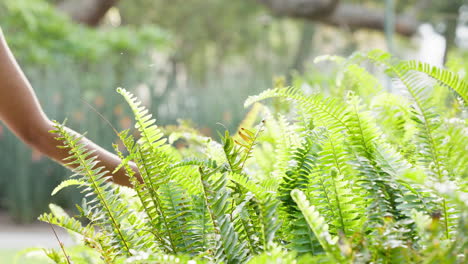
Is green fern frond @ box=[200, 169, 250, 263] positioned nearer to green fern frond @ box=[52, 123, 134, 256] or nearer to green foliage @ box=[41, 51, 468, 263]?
green foliage @ box=[41, 51, 468, 263]

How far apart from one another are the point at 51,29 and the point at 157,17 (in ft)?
40.5

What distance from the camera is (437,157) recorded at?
3.18 feet

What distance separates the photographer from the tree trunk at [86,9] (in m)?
12.7

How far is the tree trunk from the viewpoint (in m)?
12.7

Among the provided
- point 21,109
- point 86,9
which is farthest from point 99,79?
point 21,109

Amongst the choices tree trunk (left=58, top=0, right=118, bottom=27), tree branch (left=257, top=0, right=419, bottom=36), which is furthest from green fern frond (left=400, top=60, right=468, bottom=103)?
tree branch (left=257, top=0, right=419, bottom=36)

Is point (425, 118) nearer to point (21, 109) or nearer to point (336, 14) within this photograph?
point (21, 109)

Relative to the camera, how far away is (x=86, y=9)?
12742mm

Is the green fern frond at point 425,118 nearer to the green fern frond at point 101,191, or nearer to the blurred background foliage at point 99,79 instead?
the blurred background foliage at point 99,79

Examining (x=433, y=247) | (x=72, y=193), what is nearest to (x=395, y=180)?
(x=433, y=247)

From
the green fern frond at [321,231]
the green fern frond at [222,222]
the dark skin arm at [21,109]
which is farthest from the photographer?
the dark skin arm at [21,109]

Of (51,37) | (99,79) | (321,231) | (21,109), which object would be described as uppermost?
(51,37)

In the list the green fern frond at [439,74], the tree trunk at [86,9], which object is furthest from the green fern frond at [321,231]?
the tree trunk at [86,9]

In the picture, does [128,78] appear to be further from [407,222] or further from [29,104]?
[407,222]
